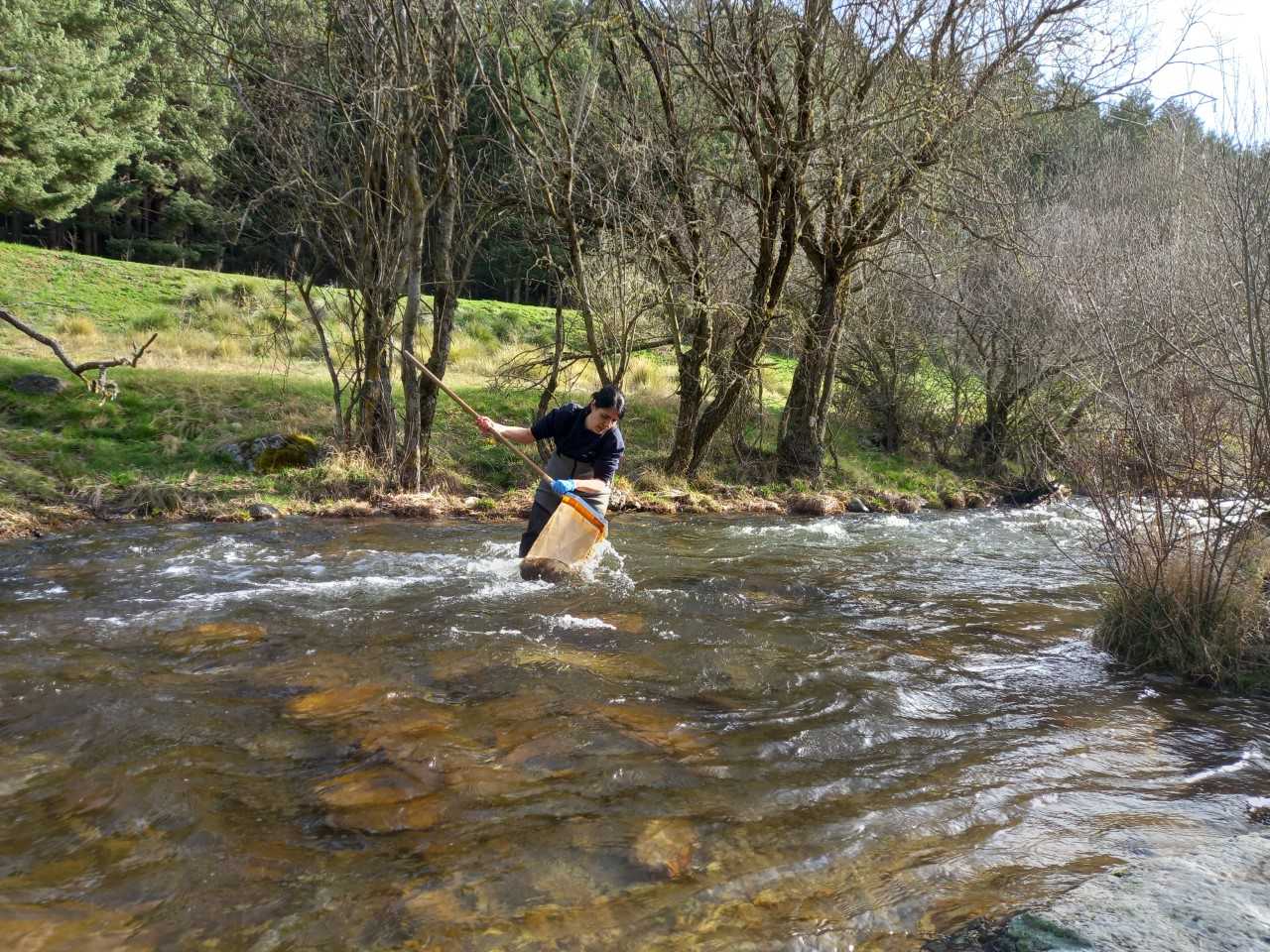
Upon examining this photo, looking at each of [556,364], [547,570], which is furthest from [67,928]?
[556,364]

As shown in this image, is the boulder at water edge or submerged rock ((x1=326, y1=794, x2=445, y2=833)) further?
the boulder at water edge

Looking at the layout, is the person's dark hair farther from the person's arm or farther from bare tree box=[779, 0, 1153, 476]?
bare tree box=[779, 0, 1153, 476]

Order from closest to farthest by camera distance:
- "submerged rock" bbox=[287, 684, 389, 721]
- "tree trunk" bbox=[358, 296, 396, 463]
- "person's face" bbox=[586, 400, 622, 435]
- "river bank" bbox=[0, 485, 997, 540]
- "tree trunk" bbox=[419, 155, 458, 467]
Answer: "submerged rock" bbox=[287, 684, 389, 721] → "person's face" bbox=[586, 400, 622, 435] → "river bank" bbox=[0, 485, 997, 540] → "tree trunk" bbox=[358, 296, 396, 463] → "tree trunk" bbox=[419, 155, 458, 467]

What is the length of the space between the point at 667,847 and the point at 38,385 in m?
12.9

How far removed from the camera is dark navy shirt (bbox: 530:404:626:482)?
816 cm

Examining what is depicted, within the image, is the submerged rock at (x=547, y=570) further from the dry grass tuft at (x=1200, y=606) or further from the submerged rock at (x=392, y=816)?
the dry grass tuft at (x=1200, y=606)

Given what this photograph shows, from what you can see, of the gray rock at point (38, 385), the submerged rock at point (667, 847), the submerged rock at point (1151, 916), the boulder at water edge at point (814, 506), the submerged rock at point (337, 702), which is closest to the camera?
the submerged rock at point (1151, 916)

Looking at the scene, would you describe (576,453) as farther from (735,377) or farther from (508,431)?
(735,377)

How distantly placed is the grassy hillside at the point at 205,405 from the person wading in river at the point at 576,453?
A: 446 cm

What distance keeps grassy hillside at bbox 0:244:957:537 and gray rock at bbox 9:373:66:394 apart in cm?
14

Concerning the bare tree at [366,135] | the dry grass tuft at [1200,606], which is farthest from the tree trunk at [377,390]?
the dry grass tuft at [1200,606]

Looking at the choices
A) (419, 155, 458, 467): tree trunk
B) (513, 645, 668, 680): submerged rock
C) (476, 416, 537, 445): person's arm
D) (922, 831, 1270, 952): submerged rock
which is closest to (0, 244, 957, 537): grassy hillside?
(419, 155, 458, 467): tree trunk

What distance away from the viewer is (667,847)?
369 centimetres

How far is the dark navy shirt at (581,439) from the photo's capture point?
816cm
